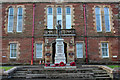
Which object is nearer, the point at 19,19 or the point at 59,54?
the point at 59,54

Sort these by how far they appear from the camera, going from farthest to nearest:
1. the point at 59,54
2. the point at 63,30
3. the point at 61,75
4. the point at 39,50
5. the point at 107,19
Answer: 1. the point at 107,19
2. the point at 39,50
3. the point at 63,30
4. the point at 59,54
5. the point at 61,75

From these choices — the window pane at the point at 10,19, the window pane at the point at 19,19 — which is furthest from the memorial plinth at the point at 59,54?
the window pane at the point at 10,19

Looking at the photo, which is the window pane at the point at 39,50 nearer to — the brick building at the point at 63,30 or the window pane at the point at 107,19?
the brick building at the point at 63,30

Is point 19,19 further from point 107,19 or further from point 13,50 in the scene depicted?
point 107,19

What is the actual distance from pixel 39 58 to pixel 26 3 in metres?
8.47

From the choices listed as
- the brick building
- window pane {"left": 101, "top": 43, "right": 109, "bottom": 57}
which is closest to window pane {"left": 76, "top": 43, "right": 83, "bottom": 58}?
the brick building

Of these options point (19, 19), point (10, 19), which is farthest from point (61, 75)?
point (10, 19)

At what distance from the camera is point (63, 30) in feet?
60.6

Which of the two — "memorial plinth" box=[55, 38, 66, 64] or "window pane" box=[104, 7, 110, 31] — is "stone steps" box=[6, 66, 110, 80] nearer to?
"memorial plinth" box=[55, 38, 66, 64]

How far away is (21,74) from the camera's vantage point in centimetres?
1012

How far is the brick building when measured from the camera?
18.5 metres

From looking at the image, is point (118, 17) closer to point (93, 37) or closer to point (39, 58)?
point (93, 37)

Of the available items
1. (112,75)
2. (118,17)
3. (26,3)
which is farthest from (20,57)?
(118,17)

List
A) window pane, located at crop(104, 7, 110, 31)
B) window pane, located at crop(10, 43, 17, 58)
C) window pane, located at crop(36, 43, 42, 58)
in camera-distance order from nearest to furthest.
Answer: window pane, located at crop(36, 43, 42, 58) < window pane, located at crop(10, 43, 17, 58) < window pane, located at crop(104, 7, 110, 31)
